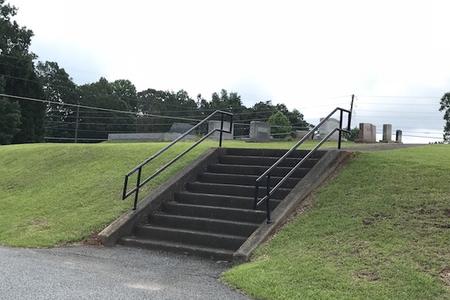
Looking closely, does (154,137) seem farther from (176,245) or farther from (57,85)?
(57,85)

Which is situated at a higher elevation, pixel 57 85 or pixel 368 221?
pixel 57 85

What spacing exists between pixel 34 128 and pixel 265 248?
4691 cm

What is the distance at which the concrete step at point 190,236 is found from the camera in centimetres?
820

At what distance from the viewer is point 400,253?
6316mm

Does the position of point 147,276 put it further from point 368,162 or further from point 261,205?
point 368,162

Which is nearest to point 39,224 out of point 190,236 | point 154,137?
point 190,236

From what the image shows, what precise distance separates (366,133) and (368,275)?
1324 cm

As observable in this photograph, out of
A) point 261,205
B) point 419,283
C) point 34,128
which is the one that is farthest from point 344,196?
point 34,128

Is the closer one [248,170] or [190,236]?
[190,236]

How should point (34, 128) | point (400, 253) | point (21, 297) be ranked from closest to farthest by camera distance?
point (21, 297)
point (400, 253)
point (34, 128)

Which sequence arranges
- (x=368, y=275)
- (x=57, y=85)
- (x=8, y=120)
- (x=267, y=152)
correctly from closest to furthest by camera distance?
(x=368, y=275) → (x=267, y=152) → (x=8, y=120) → (x=57, y=85)

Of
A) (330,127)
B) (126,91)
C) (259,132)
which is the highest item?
A: (126,91)

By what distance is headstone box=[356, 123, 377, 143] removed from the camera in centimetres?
1840

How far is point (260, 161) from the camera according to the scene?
11.0 m
